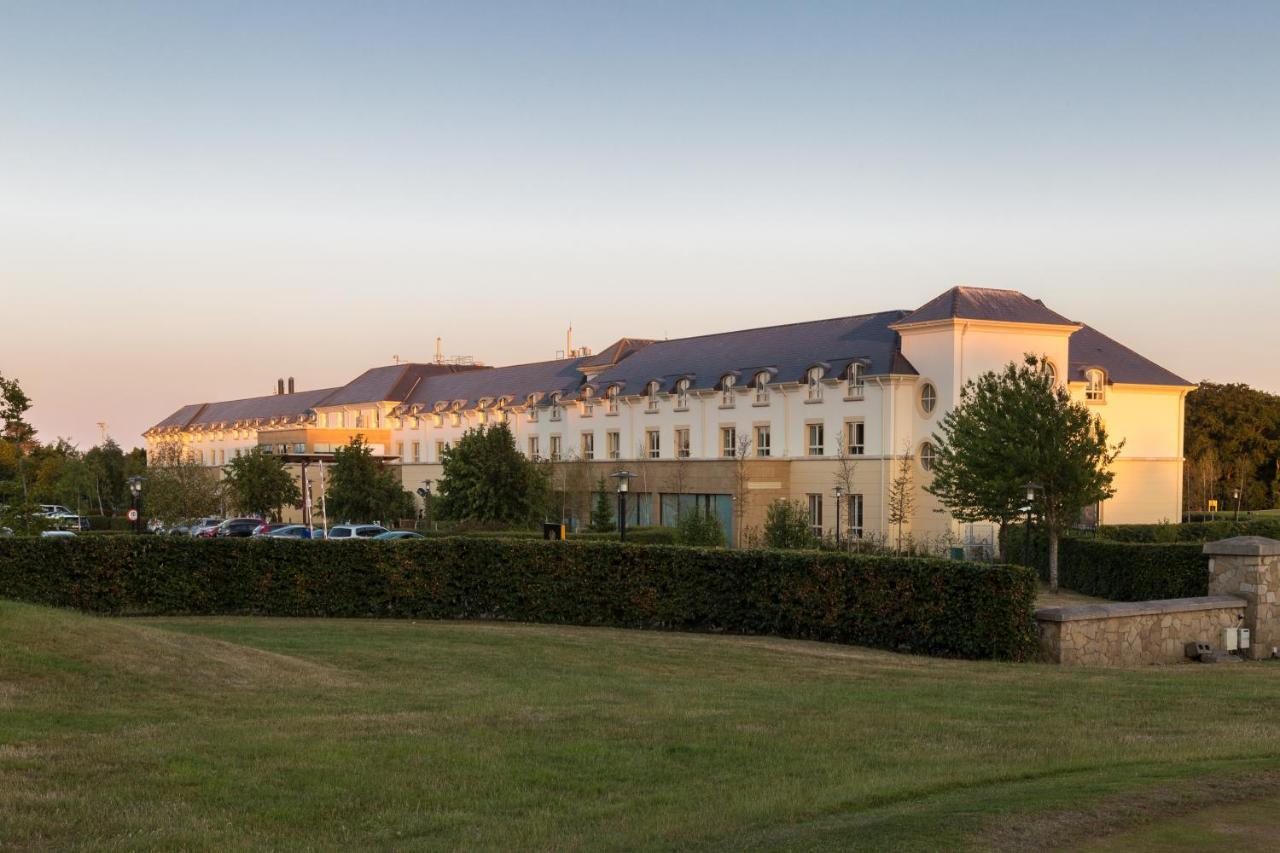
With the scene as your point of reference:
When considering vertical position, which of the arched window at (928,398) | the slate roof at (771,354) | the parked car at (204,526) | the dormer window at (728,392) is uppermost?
the slate roof at (771,354)

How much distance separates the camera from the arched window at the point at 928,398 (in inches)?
2036

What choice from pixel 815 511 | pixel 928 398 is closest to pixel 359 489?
pixel 815 511

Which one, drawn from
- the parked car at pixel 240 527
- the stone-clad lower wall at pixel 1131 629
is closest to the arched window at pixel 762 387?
the parked car at pixel 240 527

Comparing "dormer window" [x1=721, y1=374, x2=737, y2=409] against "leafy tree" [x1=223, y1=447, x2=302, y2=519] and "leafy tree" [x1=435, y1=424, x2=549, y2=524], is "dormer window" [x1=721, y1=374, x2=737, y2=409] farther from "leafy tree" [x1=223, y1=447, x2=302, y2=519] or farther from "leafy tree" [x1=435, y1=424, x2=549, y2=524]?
"leafy tree" [x1=223, y1=447, x2=302, y2=519]

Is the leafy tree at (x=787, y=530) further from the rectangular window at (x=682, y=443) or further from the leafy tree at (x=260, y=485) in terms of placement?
the leafy tree at (x=260, y=485)

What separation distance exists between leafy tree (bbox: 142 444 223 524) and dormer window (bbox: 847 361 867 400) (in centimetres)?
3164

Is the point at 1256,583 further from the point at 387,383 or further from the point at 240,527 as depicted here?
the point at 387,383

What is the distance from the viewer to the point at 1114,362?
193ft

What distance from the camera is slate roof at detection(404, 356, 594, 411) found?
76125 mm

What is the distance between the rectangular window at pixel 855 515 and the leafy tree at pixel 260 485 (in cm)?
3282

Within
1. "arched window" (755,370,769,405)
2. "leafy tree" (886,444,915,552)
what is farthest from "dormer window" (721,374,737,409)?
"leafy tree" (886,444,915,552)

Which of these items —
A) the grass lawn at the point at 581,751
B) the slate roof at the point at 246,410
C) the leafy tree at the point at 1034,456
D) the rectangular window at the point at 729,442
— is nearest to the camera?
the grass lawn at the point at 581,751

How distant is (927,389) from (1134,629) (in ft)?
108

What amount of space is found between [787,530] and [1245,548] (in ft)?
67.8
